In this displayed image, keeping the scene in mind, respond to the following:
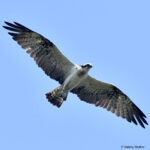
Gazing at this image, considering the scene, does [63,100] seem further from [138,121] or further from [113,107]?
[138,121]

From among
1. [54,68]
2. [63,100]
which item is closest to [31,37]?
[54,68]

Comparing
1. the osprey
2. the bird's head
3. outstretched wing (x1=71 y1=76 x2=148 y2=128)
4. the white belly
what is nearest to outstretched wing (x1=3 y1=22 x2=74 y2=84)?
the osprey

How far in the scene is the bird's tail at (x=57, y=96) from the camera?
1164 centimetres

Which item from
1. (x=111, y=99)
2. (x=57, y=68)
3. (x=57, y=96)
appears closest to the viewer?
(x=57, y=96)

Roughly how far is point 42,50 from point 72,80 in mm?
1387

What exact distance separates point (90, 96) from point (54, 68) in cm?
168

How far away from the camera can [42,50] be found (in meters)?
11.6

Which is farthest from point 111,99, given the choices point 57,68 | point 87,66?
point 57,68

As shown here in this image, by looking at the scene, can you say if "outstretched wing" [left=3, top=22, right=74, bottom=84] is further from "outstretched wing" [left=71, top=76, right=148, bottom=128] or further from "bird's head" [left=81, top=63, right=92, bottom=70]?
"outstretched wing" [left=71, top=76, right=148, bottom=128]

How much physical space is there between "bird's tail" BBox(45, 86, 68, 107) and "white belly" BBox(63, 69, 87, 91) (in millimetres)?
168

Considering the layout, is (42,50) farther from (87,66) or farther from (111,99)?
(111,99)

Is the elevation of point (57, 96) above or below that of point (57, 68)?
below

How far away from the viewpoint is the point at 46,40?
37.8 ft

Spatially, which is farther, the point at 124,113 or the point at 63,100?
the point at 124,113
